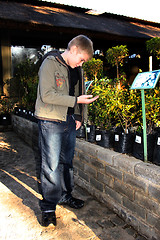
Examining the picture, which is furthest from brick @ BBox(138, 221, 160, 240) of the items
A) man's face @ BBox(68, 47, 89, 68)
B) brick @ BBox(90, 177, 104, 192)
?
man's face @ BBox(68, 47, 89, 68)

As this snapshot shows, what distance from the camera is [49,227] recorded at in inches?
86.3

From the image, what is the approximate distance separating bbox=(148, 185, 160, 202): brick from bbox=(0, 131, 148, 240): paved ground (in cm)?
47

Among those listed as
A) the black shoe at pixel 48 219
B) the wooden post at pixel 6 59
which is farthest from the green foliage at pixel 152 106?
the wooden post at pixel 6 59

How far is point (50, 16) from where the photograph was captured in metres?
8.07

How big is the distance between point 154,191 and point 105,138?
48.9 inches

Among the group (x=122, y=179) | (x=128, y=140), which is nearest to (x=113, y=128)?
(x=128, y=140)

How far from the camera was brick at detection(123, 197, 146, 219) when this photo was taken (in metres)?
2.10

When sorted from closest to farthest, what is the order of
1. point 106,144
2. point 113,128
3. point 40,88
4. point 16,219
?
point 40,88
point 16,219
point 106,144
point 113,128

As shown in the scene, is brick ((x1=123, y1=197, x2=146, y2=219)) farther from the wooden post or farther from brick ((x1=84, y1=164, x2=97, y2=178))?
the wooden post

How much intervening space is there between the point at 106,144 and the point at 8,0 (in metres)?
7.96

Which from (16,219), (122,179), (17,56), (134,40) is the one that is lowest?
(16,219)

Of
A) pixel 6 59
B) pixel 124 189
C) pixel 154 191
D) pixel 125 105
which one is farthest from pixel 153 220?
pixel 6 59

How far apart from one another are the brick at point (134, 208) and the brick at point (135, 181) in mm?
191

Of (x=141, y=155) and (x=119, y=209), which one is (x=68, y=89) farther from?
(x=119, y=209)
